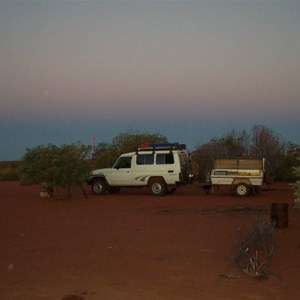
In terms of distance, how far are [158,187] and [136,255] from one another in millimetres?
14668

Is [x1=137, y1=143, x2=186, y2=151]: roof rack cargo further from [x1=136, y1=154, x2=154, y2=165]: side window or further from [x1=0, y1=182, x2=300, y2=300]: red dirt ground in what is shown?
[x1=0, y1=182, x2=300, y2=300]: red dirt ground

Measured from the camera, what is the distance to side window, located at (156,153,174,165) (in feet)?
80.7

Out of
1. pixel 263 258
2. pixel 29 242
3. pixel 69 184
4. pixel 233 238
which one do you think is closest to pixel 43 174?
pixel 69 184

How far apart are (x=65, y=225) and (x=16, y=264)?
5297 mm

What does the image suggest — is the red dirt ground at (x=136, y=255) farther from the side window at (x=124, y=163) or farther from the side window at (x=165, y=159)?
the side window at (x=124, y=163)

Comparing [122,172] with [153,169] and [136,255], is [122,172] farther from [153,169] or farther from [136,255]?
[136,255]

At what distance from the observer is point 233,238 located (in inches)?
472

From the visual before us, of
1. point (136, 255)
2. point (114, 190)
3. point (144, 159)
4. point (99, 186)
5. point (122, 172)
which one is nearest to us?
point (136, 255)

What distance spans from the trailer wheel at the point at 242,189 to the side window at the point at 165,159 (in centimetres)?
339

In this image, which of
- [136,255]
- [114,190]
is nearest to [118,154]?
[114,190]

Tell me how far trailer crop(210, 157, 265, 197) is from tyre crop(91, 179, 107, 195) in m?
5.58

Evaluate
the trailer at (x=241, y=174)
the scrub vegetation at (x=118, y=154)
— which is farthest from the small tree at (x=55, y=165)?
the trailer at (x=241, y=174)

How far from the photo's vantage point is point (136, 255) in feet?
33.8

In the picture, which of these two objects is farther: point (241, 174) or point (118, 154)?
point (118, 154)
